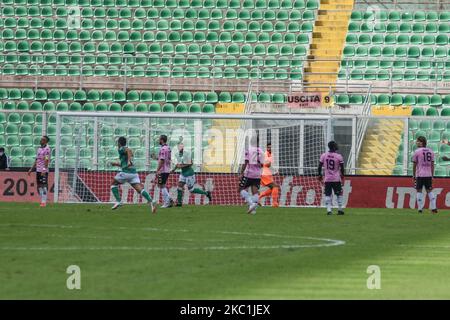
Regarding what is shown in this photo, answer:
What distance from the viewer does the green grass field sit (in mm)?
12891

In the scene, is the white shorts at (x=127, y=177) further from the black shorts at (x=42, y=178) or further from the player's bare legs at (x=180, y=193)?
the black shorts at (x=42, y=178)

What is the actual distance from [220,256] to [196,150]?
2290 centimetres

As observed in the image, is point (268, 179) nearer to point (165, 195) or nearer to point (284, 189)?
point (284, 189)

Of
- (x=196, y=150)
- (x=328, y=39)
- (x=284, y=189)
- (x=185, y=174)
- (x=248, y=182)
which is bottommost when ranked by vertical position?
(x=284, y=189)

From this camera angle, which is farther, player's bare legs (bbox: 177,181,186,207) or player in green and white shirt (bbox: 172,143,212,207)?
player in green and white shirt (bbox: 172,143,212,207)

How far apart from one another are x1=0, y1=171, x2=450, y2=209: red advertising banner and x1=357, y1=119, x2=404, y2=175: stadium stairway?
207 cm

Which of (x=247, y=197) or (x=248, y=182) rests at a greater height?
(x=248, y=182)

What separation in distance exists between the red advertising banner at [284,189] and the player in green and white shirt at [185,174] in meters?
1.38

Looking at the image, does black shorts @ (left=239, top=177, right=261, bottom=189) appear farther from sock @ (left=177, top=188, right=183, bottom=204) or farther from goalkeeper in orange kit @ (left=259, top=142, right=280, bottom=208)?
sock @ (left=177, top=188, right=183, bottom=204)

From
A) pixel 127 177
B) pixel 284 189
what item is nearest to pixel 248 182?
pixel 127 177

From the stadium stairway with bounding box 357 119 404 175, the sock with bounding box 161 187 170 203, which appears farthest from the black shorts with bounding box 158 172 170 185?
the stadium stairway with bounding box 357 119 404 175

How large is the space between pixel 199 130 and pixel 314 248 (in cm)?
2120

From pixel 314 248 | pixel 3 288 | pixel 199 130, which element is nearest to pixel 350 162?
pixel 199 130

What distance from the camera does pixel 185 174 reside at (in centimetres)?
3747
